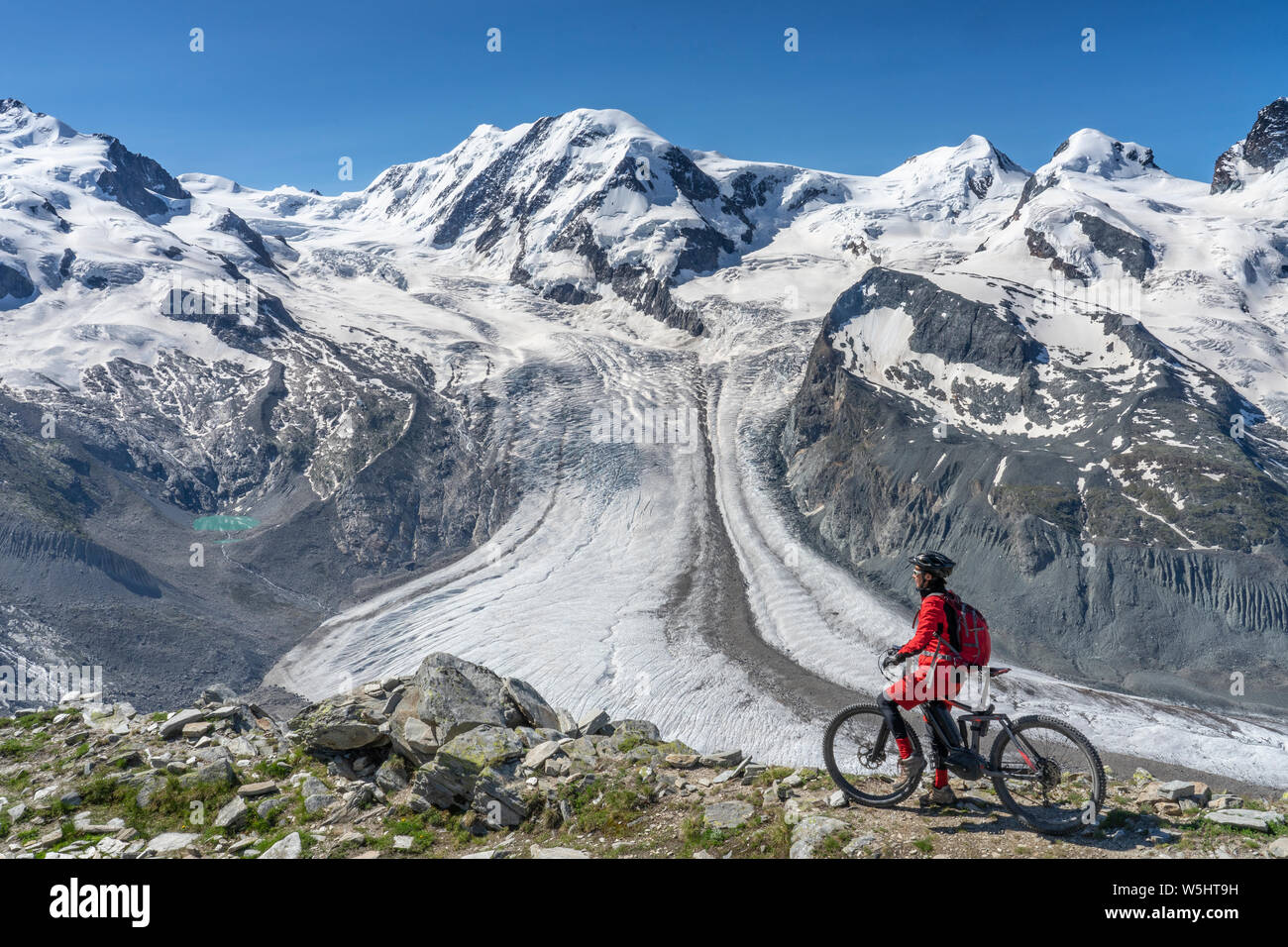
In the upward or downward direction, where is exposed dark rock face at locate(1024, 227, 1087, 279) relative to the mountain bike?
upward

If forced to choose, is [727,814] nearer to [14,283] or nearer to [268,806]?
[268,806]

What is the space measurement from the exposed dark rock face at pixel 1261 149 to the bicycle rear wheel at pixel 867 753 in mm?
152326

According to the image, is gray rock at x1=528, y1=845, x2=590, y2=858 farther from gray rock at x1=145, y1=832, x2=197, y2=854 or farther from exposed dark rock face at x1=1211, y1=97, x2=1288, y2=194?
exposed dark rock face at x1=1211, y1=97, x2=1288, y2=194

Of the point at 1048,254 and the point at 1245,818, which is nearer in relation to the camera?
the point at 1245,818

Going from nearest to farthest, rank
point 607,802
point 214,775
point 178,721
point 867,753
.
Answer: point 867,753 < point 607,802 < point 214,775 < point 178,721

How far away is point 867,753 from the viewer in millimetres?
9844

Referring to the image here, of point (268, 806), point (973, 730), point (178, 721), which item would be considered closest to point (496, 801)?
point (268, 806)

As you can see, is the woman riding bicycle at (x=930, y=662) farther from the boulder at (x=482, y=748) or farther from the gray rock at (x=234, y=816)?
the gray rock at (x=234, y=816)

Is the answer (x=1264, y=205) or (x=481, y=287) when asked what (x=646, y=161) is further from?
(x=1264, y=205)

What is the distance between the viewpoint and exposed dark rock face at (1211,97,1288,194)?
4656 inches

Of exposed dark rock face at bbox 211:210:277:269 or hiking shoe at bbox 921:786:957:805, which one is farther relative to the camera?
exposed dark rock face at bbox 211:210:277:269

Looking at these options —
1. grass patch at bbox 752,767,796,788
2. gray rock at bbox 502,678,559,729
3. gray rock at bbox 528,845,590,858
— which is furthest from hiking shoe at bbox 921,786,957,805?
gray rock at bbox 502,678,559,729

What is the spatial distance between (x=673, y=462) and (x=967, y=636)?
203ft
